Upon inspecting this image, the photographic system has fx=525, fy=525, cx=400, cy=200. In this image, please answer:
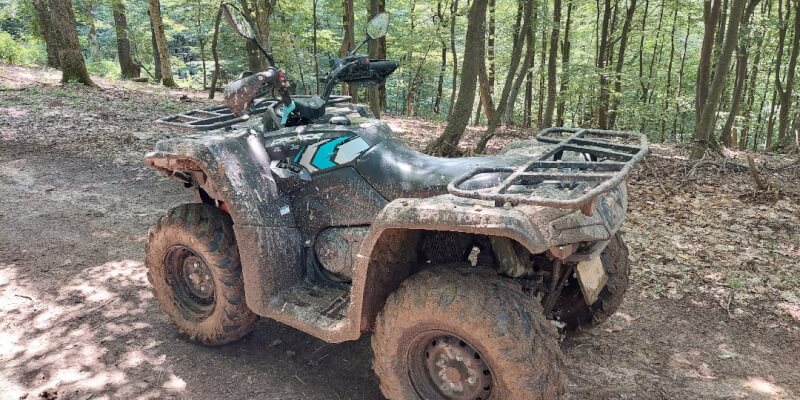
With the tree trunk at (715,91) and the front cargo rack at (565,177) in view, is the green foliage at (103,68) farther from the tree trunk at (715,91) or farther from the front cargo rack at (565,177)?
the front cargo rack at (565,177)

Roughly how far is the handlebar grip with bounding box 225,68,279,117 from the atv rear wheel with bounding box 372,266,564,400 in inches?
56.3

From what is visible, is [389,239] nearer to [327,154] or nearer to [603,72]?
[327,154]

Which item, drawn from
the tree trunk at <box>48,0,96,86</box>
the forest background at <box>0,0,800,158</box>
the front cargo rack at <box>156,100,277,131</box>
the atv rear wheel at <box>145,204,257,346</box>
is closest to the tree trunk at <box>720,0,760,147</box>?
the forest background at <box>0,0,800,158</box>

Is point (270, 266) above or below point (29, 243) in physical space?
above

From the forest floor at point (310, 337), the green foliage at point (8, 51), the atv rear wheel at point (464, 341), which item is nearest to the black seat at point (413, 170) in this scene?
the atv rear wheel at point (464, 341)

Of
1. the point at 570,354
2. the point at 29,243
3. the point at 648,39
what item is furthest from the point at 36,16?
the point at 648,39

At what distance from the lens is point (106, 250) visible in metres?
5.09

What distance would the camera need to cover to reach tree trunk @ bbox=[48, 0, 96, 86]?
12.2 m

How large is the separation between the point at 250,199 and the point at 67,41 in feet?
40.1

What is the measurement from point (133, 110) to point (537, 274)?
428 inches

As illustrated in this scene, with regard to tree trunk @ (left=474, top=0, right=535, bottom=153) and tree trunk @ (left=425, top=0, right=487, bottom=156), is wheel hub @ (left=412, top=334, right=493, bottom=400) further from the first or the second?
tree trunk @ (left=474, top=0, right=535, bottom=153)

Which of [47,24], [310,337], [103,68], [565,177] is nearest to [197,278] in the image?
[310,337]

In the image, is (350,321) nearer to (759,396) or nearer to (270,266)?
(270,266)

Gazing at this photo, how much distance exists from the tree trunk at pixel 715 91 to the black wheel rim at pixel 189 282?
7160mm
